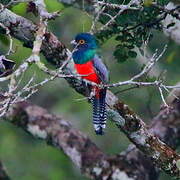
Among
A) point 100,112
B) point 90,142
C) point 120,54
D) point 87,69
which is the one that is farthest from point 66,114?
point 100,112

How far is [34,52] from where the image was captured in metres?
4.62

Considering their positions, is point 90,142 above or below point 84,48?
below

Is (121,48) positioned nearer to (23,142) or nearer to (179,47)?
(179,47)

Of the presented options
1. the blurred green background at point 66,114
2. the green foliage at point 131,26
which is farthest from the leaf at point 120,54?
the blurred green background at point 66,114

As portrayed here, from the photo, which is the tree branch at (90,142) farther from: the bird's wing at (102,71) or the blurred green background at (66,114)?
the blurred green background at (66,114)

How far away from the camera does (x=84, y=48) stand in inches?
240

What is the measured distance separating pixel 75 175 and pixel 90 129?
90 cm

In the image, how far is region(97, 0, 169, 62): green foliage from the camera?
566 cm

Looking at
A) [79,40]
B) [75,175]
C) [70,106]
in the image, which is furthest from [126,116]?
[70,106]

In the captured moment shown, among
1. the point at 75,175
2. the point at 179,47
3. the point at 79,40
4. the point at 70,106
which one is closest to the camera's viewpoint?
the point at 79,40

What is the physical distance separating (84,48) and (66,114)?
6.48 m

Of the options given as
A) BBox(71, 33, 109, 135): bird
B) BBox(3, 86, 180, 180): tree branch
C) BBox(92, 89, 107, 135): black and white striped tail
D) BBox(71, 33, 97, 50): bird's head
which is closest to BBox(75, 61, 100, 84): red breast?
BBox(71, 33, 109, 135): bird

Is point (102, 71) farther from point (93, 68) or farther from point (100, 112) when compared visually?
point (100, 112)

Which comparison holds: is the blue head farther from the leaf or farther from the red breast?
the leaf
